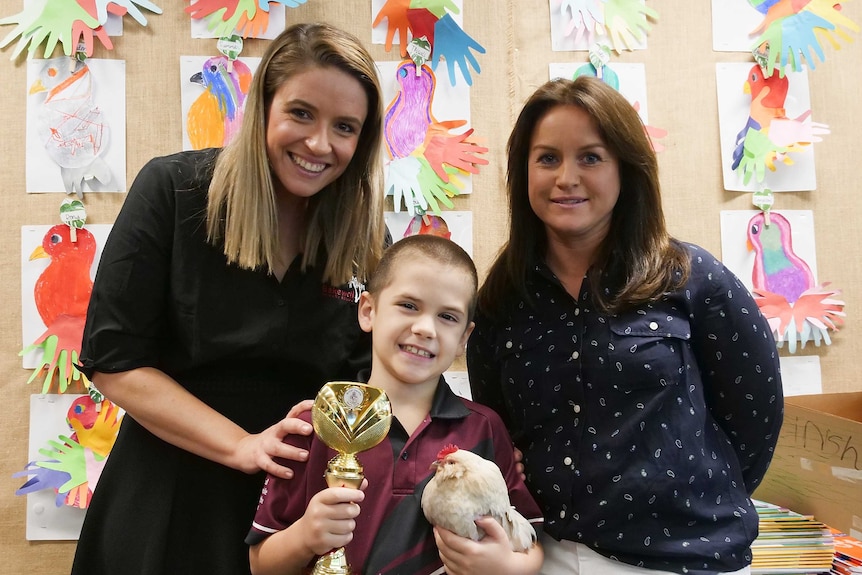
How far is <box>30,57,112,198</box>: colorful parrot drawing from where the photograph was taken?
194 cm

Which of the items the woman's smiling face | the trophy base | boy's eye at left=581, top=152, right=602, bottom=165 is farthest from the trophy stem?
boy's eye at left=581, top=152, right=602, bottom=165

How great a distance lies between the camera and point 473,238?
2.09 m

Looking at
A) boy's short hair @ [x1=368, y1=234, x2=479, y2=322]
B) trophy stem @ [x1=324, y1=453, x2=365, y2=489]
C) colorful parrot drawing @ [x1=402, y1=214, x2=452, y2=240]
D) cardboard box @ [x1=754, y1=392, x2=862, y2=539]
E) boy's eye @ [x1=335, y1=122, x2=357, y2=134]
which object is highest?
boy's eye @ [x1=335, y1=122, x2=357, y2=134]

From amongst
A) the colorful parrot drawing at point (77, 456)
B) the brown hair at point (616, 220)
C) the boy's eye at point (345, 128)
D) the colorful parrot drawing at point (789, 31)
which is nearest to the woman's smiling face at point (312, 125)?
the boy's eye at point (345, 128)

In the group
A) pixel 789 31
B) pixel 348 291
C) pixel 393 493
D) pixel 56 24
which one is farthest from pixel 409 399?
pixel 789 31

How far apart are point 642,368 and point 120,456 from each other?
1014mm

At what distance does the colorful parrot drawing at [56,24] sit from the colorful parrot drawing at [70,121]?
50 mm

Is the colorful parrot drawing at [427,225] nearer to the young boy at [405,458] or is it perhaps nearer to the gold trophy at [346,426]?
the young boy at [405,458]

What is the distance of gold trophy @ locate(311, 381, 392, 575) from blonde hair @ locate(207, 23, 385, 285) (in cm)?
42

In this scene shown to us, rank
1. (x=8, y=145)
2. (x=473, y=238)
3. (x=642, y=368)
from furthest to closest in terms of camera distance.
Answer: (x=473, y=238) → (x=8, y=145) → (x=642, y=368)

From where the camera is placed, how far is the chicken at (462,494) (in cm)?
105

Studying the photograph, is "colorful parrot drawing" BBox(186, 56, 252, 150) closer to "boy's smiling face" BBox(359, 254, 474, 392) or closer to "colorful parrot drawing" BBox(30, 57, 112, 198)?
"colorful parrot drawing" BBox(30, 57, 112, 198)

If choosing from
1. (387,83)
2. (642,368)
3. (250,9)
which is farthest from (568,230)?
(250,9)

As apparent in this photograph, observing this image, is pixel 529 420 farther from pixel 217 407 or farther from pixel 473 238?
pixel 473 238
